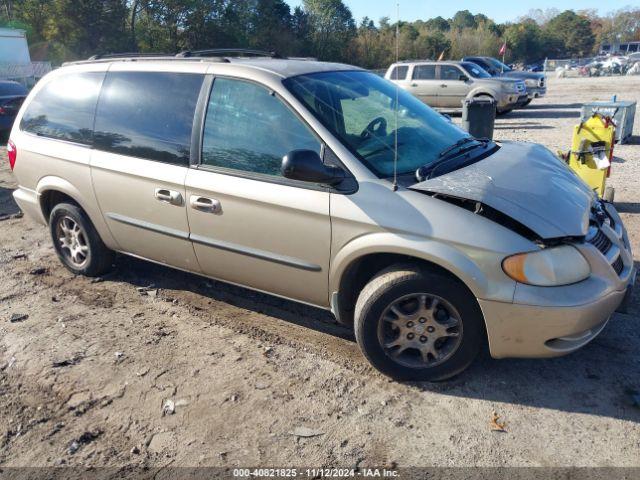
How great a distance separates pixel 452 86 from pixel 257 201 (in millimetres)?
15304

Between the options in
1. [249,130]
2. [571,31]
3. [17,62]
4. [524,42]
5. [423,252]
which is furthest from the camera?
[571,31]

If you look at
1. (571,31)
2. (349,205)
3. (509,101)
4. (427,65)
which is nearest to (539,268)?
(349,205)

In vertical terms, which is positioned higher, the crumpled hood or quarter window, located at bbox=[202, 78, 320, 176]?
quarter window, located at bbox=[202, 78, 320, 176]

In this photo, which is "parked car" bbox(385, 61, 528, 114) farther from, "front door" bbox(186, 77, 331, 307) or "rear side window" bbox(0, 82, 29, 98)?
"front door" bbox(186, 77, 331, 307)

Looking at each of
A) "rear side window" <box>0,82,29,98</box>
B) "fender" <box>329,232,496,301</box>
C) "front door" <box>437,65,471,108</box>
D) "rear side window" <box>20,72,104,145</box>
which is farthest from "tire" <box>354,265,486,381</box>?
"front door" <box>437,65,471,108</box>

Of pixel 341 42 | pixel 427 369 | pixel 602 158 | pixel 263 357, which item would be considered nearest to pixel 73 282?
pixel 263 357

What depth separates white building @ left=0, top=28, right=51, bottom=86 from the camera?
30152 mm

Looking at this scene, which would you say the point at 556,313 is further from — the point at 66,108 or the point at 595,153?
the point at 66,108

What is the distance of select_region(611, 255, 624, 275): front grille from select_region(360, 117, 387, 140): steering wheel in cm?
163

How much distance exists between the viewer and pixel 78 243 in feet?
16.1

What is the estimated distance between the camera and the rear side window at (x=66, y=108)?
448 cm

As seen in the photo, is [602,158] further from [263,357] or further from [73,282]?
[73,282]

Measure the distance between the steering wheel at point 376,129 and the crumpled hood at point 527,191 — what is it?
1.91ft

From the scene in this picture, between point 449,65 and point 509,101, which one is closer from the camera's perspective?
point 509,101
